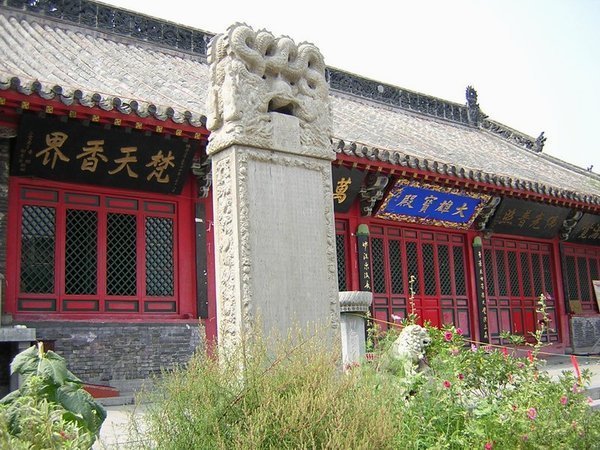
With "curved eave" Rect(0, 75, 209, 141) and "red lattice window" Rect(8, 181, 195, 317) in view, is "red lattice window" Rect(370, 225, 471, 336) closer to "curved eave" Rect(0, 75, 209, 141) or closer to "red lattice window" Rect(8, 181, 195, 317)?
"red lattice window" Rect(8, 181, 195, 317)

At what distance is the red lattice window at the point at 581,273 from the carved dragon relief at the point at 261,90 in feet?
35.9

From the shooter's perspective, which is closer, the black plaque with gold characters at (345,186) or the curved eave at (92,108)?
the curved eave at (92,108)

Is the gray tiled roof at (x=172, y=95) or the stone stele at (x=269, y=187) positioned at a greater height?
the gray tiled roof at (x=172, y=95)

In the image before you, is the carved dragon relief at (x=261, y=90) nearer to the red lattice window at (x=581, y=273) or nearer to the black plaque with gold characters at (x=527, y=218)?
the black plaque with gold characters at (x=527, y=218)

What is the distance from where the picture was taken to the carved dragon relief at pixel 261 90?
4.39 m

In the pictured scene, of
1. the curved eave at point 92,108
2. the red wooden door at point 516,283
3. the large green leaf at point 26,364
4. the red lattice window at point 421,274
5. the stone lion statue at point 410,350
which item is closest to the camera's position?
the large green leaf at point 26,364

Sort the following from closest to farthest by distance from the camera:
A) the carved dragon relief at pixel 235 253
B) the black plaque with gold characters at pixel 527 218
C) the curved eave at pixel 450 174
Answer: the carved dragon relief at pixel 235 253
the curved eave at pixel 450 174
the black plaque with gold characters at pixel 527 218

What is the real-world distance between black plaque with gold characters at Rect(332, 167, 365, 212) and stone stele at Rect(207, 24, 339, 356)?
5.14m

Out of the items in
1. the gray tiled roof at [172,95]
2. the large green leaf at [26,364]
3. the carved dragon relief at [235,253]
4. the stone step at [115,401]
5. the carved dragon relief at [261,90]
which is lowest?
the stone step at [115,401]

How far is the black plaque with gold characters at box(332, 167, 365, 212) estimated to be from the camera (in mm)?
10008

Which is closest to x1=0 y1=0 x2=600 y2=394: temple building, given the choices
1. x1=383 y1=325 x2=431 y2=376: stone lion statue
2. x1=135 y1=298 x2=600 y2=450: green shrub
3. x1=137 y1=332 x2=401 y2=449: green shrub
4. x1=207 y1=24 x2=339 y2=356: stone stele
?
x1=207 y1=24 x2=339 y2=356: stone stele

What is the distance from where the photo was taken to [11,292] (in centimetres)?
754

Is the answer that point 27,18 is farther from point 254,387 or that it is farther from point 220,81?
point 254,387

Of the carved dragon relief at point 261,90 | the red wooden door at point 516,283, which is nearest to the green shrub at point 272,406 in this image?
the carved dragon relief at point 261,90
